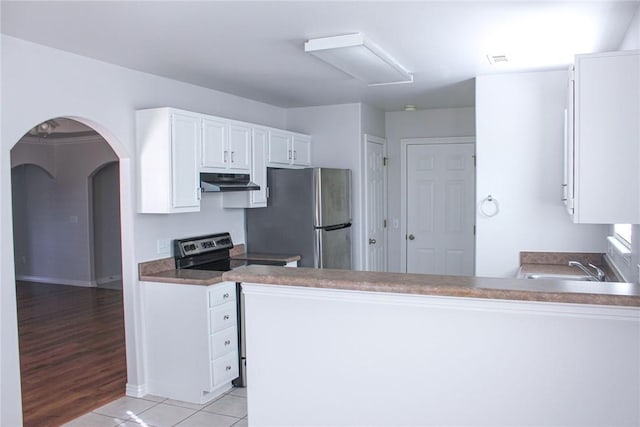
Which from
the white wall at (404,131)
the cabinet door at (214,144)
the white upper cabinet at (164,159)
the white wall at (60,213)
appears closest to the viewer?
the white upper cabinet at (164,159)

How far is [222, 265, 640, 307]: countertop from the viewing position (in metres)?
1.78

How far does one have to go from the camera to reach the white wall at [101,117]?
3012mm

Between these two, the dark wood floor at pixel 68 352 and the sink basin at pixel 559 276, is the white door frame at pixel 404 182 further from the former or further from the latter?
the dark wood floor at pixel 68 352

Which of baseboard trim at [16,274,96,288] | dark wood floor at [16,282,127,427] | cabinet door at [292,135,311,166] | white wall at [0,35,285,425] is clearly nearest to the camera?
white wall at [0,35,285,425]

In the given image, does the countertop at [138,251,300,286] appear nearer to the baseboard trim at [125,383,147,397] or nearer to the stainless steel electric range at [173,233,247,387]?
the stainless steel electric range at [173,233,247,387]

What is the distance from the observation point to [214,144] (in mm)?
4227

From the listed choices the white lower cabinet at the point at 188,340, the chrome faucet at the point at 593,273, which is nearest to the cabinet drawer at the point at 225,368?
the white lower cabinet at the point at 188,340

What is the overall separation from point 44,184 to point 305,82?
6.11m

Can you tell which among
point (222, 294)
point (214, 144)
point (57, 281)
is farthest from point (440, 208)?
point (57, 281)

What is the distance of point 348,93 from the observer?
4.98 meters

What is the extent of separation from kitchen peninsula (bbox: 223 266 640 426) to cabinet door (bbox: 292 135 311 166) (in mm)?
3287

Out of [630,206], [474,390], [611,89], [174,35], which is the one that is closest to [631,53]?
[611,89]

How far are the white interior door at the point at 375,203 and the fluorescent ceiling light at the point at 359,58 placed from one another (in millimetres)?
1704

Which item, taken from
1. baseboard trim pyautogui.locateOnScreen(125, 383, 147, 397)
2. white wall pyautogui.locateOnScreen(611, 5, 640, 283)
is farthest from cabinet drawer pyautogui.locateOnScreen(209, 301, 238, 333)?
white wall pyautogui.locateOnScreen(611, 5, 640, 283)
